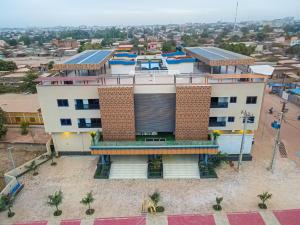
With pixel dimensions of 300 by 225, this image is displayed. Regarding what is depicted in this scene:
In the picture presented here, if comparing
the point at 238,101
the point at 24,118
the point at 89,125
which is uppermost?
the point at 238,101

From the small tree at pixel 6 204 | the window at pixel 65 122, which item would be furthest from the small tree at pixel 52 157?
the small tree at pixel 6 204

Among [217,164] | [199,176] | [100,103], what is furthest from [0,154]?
[217,164]

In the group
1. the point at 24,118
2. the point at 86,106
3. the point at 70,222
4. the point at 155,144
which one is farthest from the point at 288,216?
the point at 24,118

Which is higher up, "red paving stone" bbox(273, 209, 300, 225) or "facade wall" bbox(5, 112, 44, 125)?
"facade wall" bbox(5, 112, 44, 125)

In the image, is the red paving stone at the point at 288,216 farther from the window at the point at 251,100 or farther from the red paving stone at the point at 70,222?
the red paving stone at the point at 70,222

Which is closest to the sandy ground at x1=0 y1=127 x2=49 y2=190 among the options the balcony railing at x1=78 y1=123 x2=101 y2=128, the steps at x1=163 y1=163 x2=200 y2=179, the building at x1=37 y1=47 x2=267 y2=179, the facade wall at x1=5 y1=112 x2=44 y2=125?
the facade wall at x1=5 y1=112 x2=44 y2=125

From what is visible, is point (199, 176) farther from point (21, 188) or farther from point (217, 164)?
point (21, 188)

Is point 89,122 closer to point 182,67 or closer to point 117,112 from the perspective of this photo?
point 117,112

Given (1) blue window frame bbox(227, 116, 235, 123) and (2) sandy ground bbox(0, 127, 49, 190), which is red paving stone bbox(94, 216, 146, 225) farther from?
(1) blue window frame bbox(227, 116, 235, 123)
